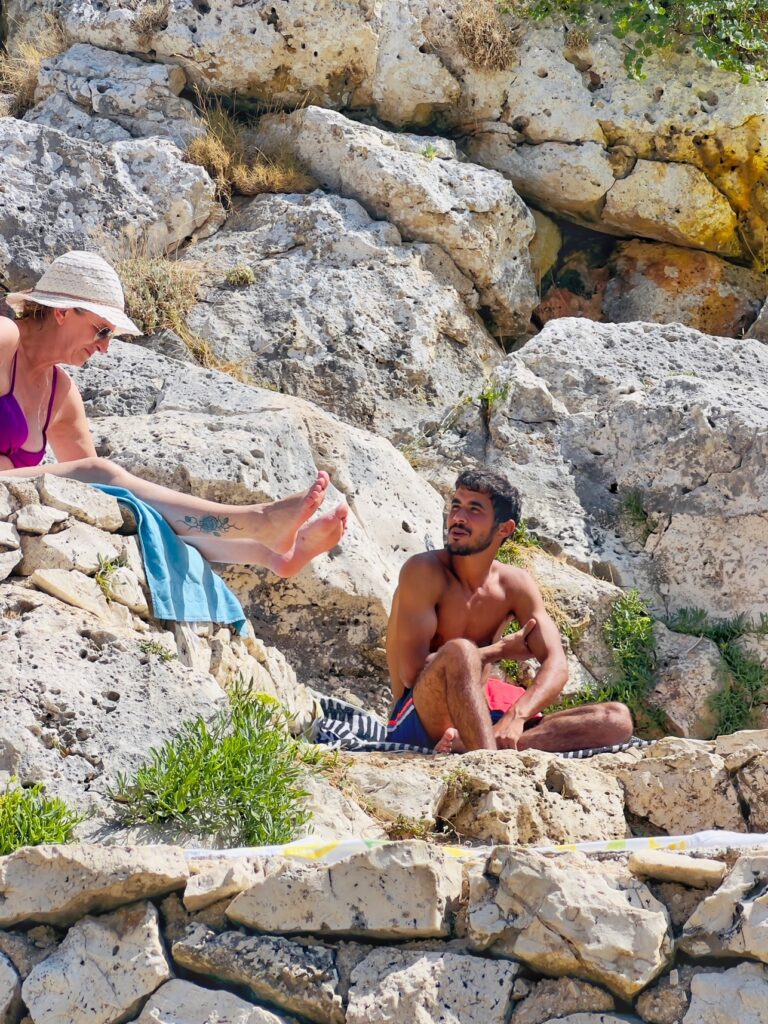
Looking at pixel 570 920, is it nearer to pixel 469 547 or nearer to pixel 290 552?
pixel 290 552

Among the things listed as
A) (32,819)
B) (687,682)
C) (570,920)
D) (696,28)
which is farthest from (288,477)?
(696,28)

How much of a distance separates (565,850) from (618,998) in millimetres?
502

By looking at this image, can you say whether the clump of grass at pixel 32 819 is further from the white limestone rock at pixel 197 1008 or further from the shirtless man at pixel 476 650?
the shirtless man at pixel 476 650

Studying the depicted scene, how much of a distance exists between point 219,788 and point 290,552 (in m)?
1.54

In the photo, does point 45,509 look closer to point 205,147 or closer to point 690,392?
point 690,392

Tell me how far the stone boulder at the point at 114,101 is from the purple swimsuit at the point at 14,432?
445 cm

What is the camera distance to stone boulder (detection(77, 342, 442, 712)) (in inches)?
248

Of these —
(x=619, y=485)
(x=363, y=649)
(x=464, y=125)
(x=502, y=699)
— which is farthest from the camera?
(x=464, y=125)

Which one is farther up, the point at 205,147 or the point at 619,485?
the point at 205,147

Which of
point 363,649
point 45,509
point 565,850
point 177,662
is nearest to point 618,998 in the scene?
point 565,850

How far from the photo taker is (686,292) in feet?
32.4

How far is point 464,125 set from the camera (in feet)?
32.7

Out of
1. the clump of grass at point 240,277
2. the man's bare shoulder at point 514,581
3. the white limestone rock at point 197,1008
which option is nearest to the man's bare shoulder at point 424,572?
the man's bare shoulder at point 514,581

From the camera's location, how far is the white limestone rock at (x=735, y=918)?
2.93 m
